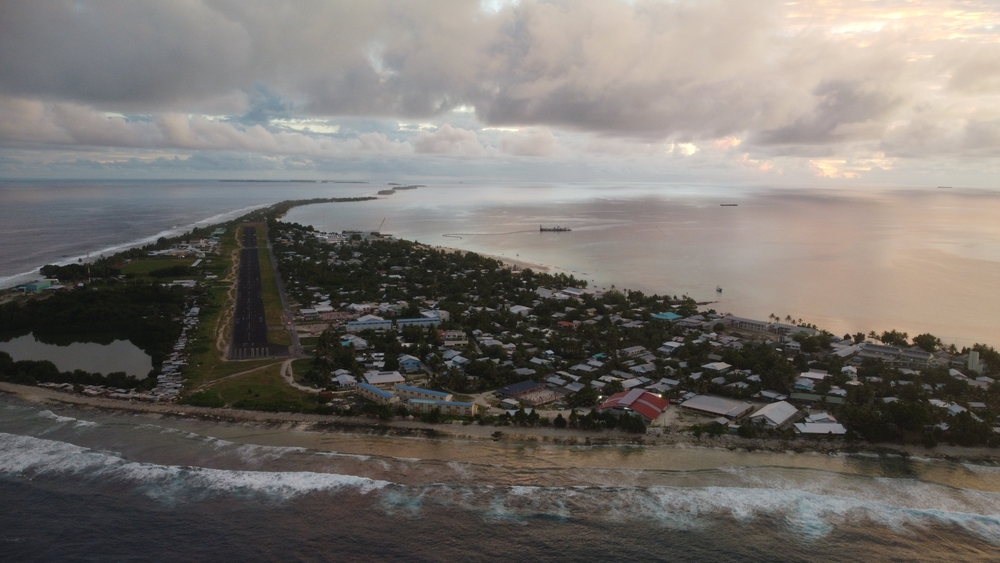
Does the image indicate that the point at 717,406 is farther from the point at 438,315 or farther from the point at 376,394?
the point at 438,315

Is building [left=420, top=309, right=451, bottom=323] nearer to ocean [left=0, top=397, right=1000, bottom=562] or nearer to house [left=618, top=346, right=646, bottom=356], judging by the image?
house [left=618, top=346, right=646, bottom=356]

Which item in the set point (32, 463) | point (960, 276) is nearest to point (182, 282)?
point (32, 463)

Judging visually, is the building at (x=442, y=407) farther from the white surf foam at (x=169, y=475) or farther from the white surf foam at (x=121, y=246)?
the white surf foam at (x=121, y=246)

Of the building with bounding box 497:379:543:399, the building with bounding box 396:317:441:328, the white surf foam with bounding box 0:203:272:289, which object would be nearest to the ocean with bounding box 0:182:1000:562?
the building with bounding box 497:379:543:399

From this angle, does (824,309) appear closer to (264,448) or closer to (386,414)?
(386,414)

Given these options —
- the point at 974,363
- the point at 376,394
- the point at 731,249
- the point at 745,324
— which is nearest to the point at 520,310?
the point at 745,324
